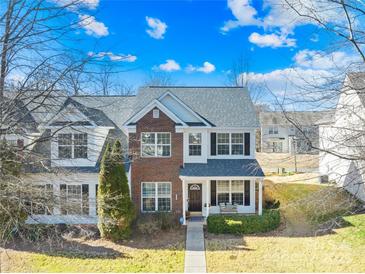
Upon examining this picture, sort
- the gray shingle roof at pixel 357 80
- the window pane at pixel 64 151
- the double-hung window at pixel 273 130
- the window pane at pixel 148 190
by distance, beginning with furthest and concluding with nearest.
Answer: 1. the double-hung window at pixel 273 130
2. the window pane at pixel 148 190
3. the window pane at pixel 64 151
4. the gray shingle roof at pixel 357 80

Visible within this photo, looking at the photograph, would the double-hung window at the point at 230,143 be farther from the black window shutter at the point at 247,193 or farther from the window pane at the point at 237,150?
the black window shutter at the point at 247,193

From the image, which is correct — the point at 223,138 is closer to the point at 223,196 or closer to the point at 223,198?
the point at 223,196

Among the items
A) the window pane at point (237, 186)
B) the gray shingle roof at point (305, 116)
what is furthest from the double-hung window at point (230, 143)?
the gray shingle roof at point (305, 116)

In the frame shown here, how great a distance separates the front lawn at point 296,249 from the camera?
12117 mm

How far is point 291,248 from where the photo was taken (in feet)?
46.5

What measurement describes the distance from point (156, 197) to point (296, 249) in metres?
8.95

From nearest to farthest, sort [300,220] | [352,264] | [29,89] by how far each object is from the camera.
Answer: [29,89] < [352,264] < [300,220]

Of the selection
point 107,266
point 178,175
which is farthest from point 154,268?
point 178,175

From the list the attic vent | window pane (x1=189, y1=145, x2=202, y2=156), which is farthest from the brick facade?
window pane (x1=189, y1=145, x2=202, y2=156)

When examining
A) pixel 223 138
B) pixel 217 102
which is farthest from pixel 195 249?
pixel 217 102

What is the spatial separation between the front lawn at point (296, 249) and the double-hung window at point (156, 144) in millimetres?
6056

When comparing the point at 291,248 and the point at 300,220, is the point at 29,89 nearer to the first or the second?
the point at 291,248

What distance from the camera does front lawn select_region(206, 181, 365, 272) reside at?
12.1 m

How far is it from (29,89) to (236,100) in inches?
666
